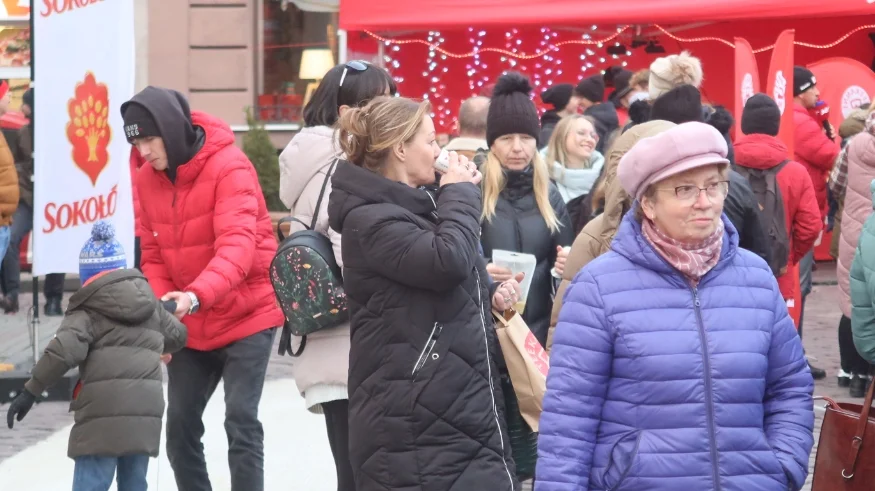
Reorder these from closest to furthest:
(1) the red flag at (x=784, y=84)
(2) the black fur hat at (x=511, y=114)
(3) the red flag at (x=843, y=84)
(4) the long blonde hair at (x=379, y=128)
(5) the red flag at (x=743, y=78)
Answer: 1. (4) the long blonde hair at (x=379, y=128)
2. (2) the black fur hat at (x=511, y=114)
3. (1) the red flag at (x=784, y=84)
4. (5) the red flag at (x=743, y=78)
5. (3) the red flag at (x=843, y=84)

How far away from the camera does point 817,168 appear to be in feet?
35.4

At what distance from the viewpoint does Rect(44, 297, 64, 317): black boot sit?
39.9 feet

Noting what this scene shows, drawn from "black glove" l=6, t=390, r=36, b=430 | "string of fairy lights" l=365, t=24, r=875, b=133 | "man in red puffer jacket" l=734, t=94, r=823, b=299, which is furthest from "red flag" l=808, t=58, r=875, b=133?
"black glove" l=6, t=390, r=36, b=430

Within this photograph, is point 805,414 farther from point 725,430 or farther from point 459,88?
point 459,88

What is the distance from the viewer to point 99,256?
209 inches

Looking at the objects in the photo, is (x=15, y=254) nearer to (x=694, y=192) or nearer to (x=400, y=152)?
(x=400, y=152)

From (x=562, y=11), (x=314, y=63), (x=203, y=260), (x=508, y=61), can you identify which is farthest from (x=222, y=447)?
(x=314, y=63)

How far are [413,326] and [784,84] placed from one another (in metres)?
6.41

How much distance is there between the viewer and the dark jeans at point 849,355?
8969 millimetres

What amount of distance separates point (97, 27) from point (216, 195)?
10.4 feet

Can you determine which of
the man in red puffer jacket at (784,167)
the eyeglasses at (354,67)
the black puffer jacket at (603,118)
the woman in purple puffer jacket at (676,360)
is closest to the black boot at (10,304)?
the black puffer jacket at (603,118)

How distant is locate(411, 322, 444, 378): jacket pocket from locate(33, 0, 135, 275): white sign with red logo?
494cm

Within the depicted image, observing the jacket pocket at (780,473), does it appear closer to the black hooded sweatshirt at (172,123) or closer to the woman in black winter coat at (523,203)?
the woman in black winter coat at (523,203)

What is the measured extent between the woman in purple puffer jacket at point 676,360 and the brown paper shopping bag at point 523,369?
101cm
